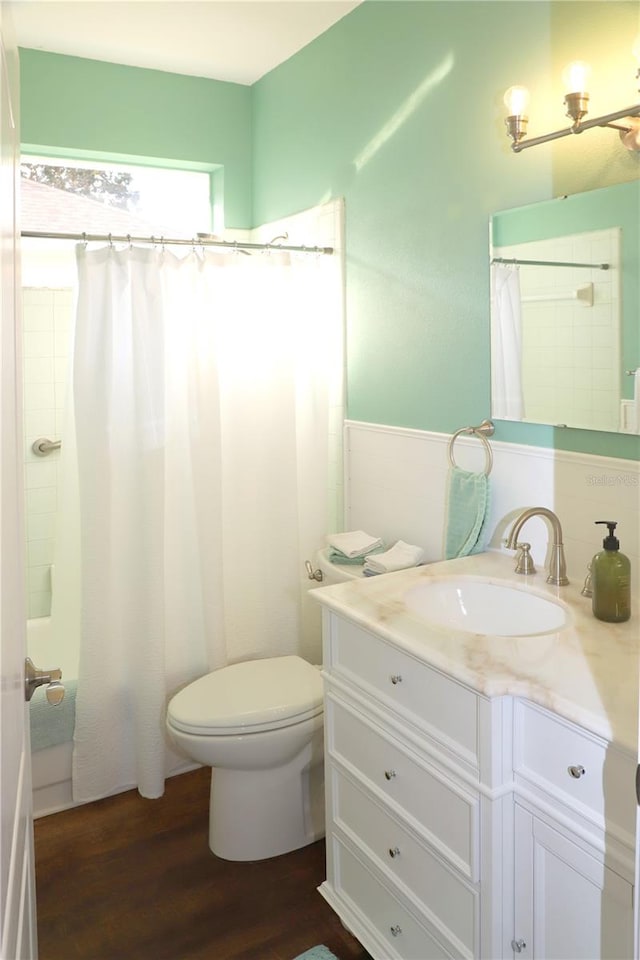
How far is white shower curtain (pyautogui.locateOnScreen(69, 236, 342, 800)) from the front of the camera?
2.68 m

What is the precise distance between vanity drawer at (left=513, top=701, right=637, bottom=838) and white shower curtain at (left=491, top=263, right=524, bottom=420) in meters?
0.93

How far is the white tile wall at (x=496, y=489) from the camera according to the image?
6.20 ft

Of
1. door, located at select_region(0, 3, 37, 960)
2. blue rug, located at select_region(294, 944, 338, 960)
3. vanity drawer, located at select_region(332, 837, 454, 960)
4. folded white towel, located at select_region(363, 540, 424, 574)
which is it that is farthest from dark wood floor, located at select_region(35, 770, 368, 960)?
door, located at select_region(0, 3, 37, 960)

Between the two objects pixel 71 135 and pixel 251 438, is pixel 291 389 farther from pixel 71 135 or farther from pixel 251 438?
pixel 71 135

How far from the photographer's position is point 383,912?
1865 mm

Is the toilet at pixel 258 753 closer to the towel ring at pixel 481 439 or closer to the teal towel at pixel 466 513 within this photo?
the teal towel at pixel 466 513

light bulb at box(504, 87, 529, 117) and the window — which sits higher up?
the window

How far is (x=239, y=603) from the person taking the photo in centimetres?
302

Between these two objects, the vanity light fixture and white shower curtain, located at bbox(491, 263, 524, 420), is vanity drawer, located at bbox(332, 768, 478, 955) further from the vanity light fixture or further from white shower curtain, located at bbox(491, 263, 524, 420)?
the vanity light fixture

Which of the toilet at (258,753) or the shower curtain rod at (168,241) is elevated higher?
the shower curtain rod at (168,241)

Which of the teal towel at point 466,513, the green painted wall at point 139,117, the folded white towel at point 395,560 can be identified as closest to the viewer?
the teal towel at point 466,513

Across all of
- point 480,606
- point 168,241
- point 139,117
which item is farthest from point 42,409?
point 480,606

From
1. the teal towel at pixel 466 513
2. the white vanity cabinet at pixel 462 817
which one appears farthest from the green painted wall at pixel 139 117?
the white vanity cabinet at pixel 462 817

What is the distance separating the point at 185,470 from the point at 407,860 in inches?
59.6
